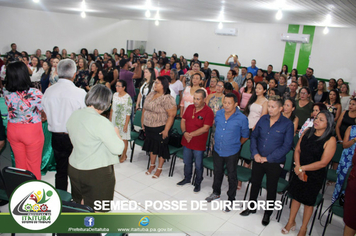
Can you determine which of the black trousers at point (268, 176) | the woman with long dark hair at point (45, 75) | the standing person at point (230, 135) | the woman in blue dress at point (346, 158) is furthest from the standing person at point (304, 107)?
the woman with long dark hair at point (45, 75)

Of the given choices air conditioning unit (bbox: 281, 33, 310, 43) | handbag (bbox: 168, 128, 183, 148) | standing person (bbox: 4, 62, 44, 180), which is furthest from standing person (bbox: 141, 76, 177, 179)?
air conditioning unit (bbox: 281, 33, 310, 43)

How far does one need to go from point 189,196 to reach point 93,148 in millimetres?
2224

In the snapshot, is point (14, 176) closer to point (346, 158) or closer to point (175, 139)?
point (175, 139)

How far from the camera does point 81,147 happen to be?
2260mm

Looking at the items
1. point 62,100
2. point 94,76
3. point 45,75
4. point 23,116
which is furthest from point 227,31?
point 23,116

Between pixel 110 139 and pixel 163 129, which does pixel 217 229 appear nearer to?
pixel 163 129

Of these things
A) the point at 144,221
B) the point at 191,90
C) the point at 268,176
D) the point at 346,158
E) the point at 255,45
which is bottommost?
the point at 144,221

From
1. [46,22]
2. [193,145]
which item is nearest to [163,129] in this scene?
[193,145]

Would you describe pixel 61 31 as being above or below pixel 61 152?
above

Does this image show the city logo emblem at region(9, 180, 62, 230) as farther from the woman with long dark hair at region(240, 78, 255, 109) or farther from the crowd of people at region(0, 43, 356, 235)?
the woman with long dark hair at region(240, 78, 255, 109)

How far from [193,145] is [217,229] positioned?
1.17 metres

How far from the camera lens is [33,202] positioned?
7.95 ft

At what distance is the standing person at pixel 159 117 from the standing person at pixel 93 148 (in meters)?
1.88

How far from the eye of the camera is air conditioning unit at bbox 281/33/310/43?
35.5 feet
